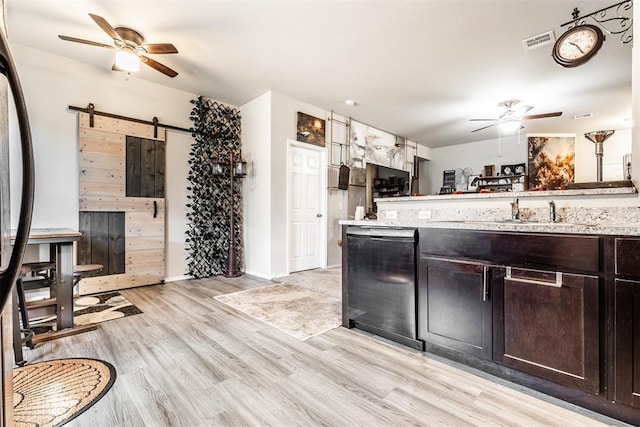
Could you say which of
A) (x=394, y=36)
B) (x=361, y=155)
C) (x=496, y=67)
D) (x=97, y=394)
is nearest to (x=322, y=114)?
(x=361, y=155)

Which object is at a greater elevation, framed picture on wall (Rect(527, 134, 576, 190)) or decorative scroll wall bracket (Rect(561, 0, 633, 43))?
decorative scroll wall bracket (Rect(561, 0, 633, 43))

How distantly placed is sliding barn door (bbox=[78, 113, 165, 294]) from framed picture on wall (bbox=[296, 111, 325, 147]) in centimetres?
212

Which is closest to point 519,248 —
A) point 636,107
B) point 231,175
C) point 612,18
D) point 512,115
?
point 636,107

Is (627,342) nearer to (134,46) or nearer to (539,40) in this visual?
(539,40)

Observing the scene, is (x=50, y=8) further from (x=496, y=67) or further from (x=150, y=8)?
(x=496, y=67)

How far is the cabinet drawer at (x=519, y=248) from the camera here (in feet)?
4.99

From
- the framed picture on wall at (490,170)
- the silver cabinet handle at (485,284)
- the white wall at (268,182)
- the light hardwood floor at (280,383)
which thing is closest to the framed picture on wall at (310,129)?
the white wall at (268,182)

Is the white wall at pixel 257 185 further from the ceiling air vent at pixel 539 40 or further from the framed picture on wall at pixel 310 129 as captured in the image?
the ceiling air vent at pixel 539 40

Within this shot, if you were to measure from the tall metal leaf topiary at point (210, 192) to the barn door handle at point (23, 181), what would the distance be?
3.95 meters

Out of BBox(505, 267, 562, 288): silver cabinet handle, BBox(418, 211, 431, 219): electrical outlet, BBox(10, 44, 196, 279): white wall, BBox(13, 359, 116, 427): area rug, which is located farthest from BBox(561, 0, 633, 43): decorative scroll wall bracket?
BBox(10, 44, 196, 279): white wall

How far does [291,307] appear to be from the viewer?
124 inches

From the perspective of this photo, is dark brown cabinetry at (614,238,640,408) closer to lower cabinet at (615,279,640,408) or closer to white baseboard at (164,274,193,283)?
lower cabinet at (615,279,640,408)

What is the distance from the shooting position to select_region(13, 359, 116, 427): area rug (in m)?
1.47

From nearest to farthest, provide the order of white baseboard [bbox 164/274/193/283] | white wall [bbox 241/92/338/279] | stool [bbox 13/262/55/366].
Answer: stool [bbox 13/262/55/366] → white baseboard [bbox 164/274/193/283] → white wall [bbox 241/92/338/279]
